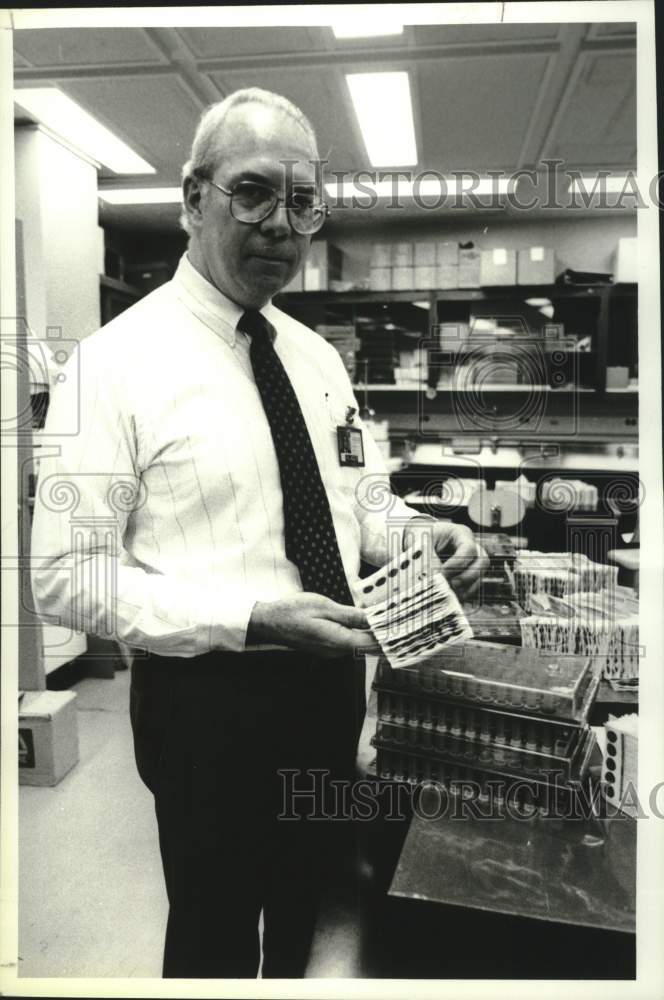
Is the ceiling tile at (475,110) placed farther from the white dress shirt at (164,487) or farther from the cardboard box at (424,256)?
the cardboard box at (424,256)

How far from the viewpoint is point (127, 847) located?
1.50 metres

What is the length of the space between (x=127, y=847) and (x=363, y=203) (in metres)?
1.50

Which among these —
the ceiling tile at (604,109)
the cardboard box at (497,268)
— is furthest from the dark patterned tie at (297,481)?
the cardboard box at (497,268)

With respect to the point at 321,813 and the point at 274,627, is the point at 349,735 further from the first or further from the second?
the point at 274,627

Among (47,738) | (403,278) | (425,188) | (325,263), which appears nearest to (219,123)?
(425,188)

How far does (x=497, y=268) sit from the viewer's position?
10.8 ft

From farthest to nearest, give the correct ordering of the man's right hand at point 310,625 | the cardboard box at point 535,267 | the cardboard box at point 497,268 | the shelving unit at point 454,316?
the cardboard box at point 497,268, the cardboard box at point 535,267, the shelving unit at point 454,316, the man's right hand at point 310,625

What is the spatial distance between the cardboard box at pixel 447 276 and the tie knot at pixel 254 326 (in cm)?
189

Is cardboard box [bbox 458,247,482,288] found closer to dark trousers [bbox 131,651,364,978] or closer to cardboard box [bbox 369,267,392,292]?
cardboard box [bbox 369,267,392,292]

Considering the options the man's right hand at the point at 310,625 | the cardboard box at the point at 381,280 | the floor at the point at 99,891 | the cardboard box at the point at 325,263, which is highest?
the cardboard box at the point at 381,280

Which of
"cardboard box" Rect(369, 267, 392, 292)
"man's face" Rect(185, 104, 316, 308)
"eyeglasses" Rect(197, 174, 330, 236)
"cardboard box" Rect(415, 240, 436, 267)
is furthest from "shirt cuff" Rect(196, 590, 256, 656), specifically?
"cardboard box" Rect(369, 267, 392, 292)

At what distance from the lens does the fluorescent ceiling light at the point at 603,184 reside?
1217mm

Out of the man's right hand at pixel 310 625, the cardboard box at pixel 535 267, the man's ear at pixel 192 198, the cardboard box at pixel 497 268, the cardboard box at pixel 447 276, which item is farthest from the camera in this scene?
the cardboard box at pixel 497 268

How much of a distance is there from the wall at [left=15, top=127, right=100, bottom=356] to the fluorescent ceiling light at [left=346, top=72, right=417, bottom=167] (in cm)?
56
